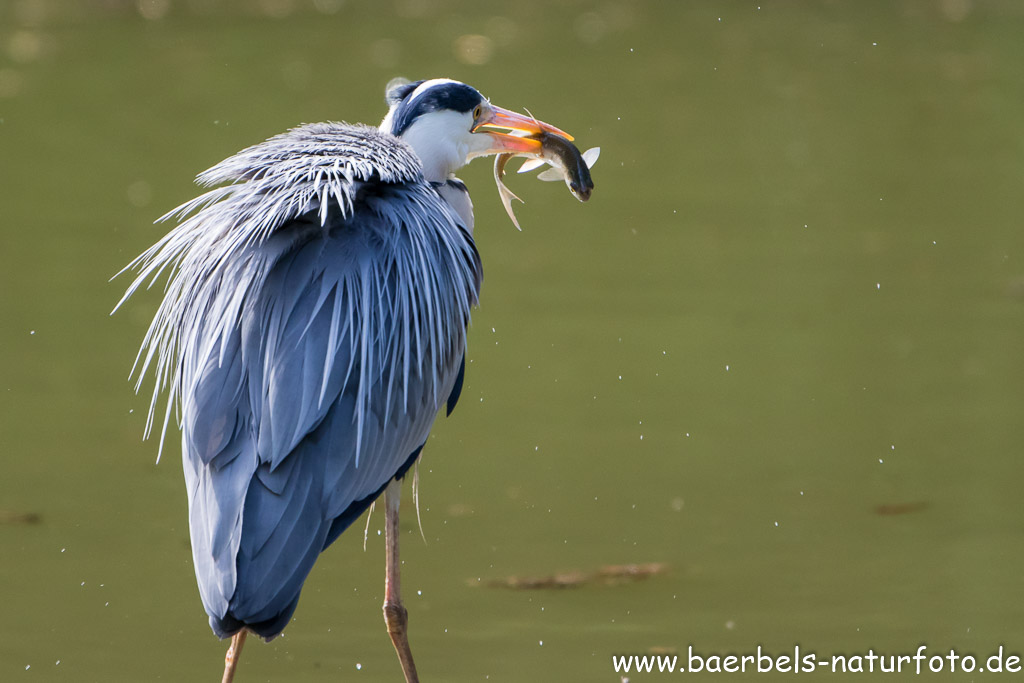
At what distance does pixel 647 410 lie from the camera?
238 inches

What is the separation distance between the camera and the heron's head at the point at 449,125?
14.4 ft

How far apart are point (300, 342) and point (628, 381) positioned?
9.67 ft

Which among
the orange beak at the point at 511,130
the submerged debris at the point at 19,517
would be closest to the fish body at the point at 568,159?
the orange beak at the point at 511,130

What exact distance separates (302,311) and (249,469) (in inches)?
17.0

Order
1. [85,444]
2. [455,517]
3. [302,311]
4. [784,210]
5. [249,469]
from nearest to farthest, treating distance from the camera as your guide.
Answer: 1. [249,469]
2. [302,311]
3. [455,517]
4. [85,444]
5. [784,210]

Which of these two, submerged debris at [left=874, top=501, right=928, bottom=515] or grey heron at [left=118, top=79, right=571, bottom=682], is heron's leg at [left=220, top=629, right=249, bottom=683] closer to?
grey heron at [left=118, top=79, right=571, bottom=682]

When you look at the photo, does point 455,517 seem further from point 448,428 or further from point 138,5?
point 138,5

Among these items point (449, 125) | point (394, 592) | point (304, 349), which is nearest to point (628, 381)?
point (449, 125)

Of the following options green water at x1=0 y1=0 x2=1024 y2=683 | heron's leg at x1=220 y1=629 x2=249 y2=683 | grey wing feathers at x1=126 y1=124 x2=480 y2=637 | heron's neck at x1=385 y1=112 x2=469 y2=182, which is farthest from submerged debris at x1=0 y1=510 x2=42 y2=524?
heron's neck at x1=385 y1=112 x2=469 y2=182

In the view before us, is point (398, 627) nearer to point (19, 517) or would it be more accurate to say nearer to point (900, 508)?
point (19, 517)

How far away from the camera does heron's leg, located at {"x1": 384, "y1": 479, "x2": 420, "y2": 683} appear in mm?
3994

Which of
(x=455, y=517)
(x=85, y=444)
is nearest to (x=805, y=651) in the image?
(x=455, y=517)

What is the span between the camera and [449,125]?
4422 millimetres

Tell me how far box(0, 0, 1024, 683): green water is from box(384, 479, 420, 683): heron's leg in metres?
0.16
